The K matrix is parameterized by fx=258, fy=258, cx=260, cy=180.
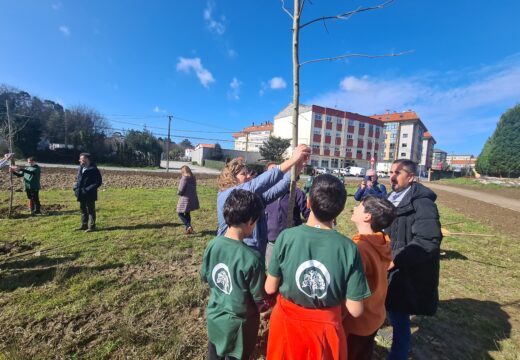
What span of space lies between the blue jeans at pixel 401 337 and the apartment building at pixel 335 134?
5279 centimetres

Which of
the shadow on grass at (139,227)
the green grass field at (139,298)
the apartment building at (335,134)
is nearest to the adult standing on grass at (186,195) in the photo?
the green grass field at (139,298)

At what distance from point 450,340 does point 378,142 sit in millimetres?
65464

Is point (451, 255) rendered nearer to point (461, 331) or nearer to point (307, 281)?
point (461, 331)

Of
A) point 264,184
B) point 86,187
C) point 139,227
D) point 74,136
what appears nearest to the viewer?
point 264,184

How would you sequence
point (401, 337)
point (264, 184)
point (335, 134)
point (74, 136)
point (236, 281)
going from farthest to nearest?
point (335, 134)
point (74, 136)
point (401, 337)
point (264, 184)
point (236, 281)

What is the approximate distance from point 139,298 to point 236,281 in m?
2.52

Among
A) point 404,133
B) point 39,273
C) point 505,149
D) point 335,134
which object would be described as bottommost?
point 39,273

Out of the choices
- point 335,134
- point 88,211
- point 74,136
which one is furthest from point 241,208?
point 335,134

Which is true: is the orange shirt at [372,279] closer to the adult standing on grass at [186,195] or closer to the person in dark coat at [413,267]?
the person in dark coat at [413,267]

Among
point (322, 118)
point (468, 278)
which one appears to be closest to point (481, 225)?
point (468, 278)

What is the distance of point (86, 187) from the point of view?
630cm

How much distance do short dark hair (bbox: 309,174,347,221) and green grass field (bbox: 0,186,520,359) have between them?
6.75ft

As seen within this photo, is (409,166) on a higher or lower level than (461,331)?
higher

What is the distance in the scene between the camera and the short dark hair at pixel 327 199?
1541 mm
